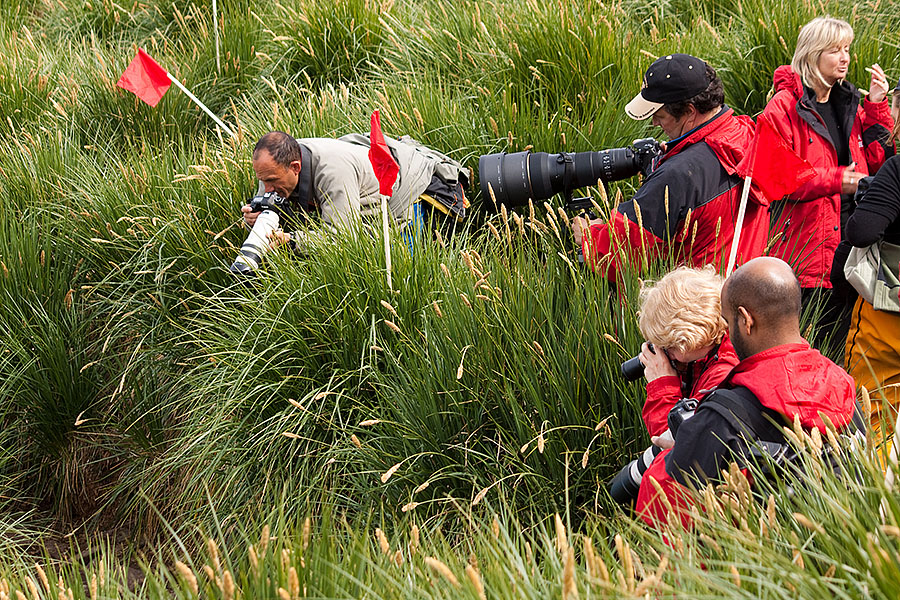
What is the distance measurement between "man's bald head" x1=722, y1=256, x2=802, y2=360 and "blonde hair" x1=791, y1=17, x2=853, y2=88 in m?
2.12

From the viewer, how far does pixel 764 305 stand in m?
2.40

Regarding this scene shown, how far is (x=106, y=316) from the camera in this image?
16.9 ft

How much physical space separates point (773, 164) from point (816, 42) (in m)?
1.20

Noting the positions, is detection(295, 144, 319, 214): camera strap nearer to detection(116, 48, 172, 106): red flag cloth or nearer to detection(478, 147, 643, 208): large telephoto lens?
detection(478, 147, 643, 208): large telephoto lens

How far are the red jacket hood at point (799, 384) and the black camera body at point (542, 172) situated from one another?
206 cm

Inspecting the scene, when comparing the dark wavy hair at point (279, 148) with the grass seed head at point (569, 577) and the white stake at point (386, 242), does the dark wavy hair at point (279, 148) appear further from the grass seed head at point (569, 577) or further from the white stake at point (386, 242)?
the grass seed head at point (569, 577)

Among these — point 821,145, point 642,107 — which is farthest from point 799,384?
point 821,145

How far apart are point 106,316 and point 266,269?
4.64 feet

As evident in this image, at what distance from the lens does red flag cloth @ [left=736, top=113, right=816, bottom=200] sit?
3.21 metres

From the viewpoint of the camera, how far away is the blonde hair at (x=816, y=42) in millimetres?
4047

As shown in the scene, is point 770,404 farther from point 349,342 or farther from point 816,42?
point 816,42

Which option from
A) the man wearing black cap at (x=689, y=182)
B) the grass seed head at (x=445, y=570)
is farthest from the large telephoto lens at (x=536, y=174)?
the grass seed head at (x=445, y=570)

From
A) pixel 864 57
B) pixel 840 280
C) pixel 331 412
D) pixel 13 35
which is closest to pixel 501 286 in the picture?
pixel 331 412

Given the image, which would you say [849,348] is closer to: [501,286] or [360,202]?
[501,286]
